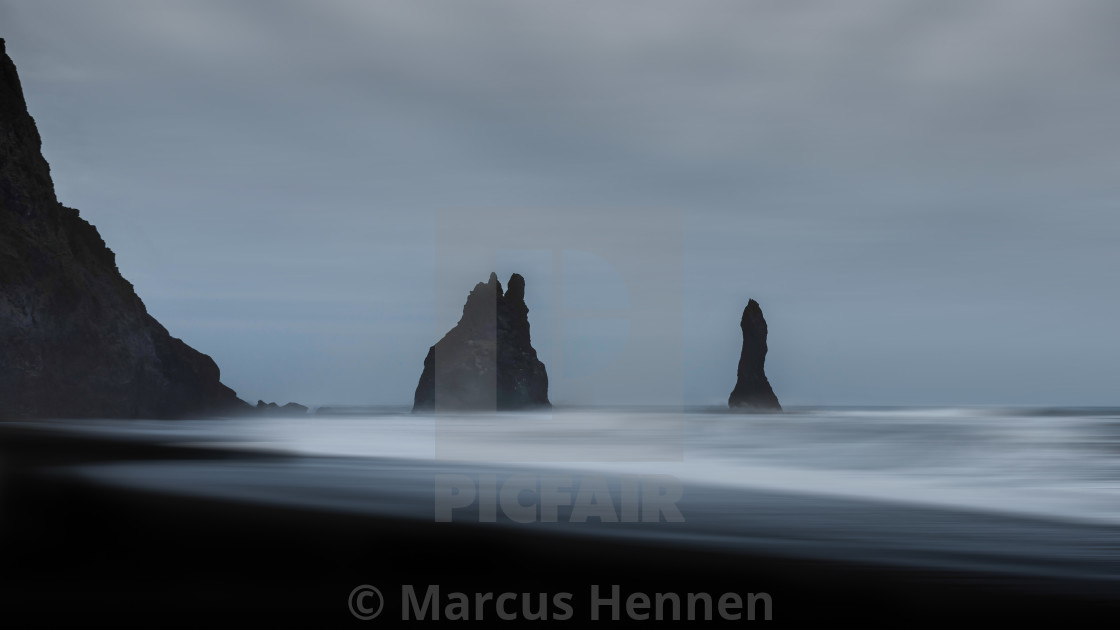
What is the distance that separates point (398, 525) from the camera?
952 cm

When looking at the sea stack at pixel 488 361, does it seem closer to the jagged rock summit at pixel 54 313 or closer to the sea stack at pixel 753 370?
the sea stack at pixel 753 370

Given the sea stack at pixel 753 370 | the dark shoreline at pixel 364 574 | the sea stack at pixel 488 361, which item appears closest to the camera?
the dark shoreline at pixel 364 574

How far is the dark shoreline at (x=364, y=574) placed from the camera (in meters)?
5.89

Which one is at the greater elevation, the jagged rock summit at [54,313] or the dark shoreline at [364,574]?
the jagged rock summit at [54,313]

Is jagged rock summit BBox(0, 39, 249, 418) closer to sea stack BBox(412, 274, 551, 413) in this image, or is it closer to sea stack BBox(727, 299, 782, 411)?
sea stack BBox(412, 274, 551, 413)

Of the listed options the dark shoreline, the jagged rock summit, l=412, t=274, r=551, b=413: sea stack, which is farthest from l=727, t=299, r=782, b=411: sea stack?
the dark shoreline

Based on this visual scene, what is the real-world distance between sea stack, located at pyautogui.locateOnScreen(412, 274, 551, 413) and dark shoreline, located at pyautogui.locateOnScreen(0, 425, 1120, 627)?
109m

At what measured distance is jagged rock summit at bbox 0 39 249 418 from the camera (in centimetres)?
5197

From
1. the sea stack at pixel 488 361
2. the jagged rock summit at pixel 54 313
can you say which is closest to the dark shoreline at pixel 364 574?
the jagged rock summit at pixel 54 313

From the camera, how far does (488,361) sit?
121375 mm

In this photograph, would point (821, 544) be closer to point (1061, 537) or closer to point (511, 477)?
point (1061, 537)

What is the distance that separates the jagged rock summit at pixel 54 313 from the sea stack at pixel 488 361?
51987 millimetres

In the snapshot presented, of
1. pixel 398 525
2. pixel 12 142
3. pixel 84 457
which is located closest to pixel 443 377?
pixel 12 142

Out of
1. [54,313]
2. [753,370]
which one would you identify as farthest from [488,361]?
[54,313]
